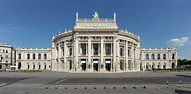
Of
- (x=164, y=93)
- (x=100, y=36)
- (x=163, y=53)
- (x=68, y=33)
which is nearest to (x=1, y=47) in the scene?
(x=68, y=33)

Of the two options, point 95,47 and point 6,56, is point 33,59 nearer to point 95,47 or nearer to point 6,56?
point 6,56

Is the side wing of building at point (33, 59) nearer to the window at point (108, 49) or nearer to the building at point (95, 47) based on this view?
the building at point (95, 47)

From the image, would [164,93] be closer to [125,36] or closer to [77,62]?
[77,62]

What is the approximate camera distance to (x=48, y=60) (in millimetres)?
111750

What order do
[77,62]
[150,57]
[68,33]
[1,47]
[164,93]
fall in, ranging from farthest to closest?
[150,57] < [1,47] < [68,33] < [77,62] < [164,93]

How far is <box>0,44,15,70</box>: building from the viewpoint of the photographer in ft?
351

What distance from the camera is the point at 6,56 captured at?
110 meters

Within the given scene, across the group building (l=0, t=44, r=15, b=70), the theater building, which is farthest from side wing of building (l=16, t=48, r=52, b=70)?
the theater building

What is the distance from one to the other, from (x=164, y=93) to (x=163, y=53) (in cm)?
10882

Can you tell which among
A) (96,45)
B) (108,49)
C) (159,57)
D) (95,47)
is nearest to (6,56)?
(95,47)

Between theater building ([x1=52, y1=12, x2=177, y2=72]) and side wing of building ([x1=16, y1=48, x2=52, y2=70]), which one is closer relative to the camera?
theater building ([x1=52, y1=12, x2=177, y2=72])

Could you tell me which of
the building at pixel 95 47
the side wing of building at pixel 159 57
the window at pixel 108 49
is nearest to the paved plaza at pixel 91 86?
the building at pixel 95 47

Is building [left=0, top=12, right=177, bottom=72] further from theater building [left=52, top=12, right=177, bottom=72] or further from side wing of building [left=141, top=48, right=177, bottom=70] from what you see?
side wing of building [left=141, top=48, right=177, bottom=70]

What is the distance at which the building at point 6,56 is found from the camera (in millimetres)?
106994
